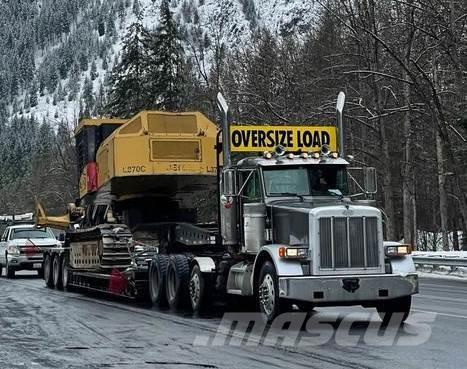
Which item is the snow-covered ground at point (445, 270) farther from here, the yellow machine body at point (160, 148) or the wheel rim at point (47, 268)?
the wheel rim at point (47, 268)

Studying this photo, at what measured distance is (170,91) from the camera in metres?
56.3

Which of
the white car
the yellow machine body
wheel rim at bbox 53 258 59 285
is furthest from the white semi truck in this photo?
the white car

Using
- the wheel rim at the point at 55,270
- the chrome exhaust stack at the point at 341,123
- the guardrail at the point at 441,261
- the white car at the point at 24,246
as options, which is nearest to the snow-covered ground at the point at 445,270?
the guardrail at the point at 441,261

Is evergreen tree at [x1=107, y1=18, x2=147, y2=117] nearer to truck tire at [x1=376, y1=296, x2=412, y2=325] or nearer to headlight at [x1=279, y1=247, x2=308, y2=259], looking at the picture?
truck tire at [x1=376, y1=296, x2=412, y2=325]

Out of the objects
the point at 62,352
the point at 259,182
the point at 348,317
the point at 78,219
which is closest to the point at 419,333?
the point at 348,317

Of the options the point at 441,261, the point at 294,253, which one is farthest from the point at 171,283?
the point at 441,261

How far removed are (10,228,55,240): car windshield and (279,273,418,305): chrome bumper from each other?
19.9 metres

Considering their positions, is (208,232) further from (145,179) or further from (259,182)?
(259,182)

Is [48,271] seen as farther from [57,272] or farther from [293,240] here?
[293,240]

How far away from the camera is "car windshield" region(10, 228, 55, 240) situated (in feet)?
97.7

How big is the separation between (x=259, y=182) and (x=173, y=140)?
4330 millimetres

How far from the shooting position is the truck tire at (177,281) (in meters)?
15.0

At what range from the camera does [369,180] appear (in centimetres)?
1317

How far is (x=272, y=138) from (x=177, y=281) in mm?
3239
